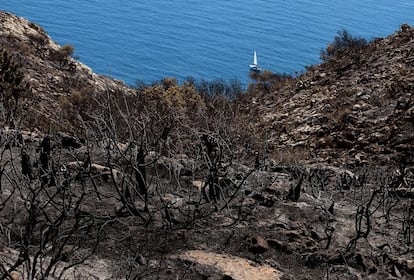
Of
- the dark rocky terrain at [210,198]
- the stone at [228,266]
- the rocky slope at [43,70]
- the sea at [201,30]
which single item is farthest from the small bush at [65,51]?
the sea at [201,30]

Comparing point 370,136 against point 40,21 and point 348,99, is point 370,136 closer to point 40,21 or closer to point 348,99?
point 348,99

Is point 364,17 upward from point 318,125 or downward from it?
upward

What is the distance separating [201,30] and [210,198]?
60004 millimetres

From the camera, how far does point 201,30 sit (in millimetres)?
65750

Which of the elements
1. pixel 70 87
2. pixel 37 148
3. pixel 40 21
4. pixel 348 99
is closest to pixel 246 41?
pixel 40 21

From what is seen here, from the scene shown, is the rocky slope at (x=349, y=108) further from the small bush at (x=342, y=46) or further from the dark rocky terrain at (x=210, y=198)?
the small bush at (x=342, y=46)

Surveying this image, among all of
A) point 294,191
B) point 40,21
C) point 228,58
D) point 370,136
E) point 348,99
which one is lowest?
point 294,191

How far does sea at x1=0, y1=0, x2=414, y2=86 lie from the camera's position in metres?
52.5

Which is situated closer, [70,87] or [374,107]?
[374,107]

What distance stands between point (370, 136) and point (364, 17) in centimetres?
6794

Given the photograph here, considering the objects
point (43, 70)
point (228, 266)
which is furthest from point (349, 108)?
point (43, 70)

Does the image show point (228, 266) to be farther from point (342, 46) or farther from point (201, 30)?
point (201, 30)

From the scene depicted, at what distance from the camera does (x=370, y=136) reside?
12195mm

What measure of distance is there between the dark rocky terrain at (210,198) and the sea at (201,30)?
107 ft
